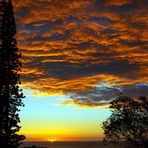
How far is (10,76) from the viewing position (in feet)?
152

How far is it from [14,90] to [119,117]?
1328 cm

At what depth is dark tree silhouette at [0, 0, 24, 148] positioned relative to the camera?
147 feet

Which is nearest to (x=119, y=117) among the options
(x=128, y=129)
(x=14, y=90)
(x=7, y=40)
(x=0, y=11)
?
(x=128, y=129)

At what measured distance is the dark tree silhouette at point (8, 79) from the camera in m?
44.8

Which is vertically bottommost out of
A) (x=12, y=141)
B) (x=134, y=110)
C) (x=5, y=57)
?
(x=12, y=141)

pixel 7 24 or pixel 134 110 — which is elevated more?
pixel 7 24

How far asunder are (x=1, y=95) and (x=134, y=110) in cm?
1595

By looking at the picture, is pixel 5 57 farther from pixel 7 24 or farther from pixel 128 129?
pixel 128 129

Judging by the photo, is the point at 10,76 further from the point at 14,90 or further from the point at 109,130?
the point at 109,130

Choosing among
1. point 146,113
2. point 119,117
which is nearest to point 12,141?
point 119,117

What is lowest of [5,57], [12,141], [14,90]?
[12,141]

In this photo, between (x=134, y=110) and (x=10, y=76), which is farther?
(x=10, y=76)

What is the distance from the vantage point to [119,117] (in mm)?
42031

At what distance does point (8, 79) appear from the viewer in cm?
4594
